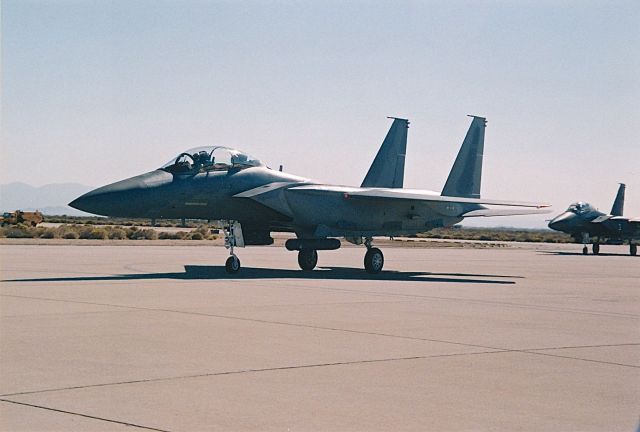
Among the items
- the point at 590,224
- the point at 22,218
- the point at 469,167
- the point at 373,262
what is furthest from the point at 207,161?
the point at 22,218

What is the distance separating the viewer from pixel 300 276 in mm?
20375

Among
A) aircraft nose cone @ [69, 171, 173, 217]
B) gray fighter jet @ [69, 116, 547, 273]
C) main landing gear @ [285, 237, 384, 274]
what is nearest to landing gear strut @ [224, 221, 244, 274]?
gray fighter jet @ [69, 116, 547, 273]

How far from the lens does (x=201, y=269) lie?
72.0 feet

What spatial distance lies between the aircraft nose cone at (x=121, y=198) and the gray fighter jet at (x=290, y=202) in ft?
0.06

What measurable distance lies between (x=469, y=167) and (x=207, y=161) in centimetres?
1055

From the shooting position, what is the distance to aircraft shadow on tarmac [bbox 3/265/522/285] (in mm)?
18241

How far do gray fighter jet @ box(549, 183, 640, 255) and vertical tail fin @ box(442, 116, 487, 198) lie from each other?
62.5ft

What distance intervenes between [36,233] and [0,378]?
4472 centimetres

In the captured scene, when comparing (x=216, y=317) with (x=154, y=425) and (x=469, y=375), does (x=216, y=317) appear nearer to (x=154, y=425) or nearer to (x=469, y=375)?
(x=469, y=375)

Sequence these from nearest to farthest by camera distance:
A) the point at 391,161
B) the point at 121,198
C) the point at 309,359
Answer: the point at 309,359
the point at 121,198
the point at 391,161

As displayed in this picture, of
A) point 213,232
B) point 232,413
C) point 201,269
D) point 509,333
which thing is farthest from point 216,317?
point 213,232

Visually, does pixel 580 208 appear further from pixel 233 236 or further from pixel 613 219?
pixel 233 236

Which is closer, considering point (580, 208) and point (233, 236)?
point (233, 236)

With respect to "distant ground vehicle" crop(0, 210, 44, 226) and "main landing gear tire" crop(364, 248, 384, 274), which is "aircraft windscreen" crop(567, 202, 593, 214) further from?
"distant ground vehicle" crop(0, 210, 44, 226)
